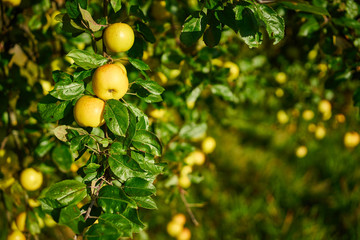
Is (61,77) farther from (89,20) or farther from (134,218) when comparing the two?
(134,218)

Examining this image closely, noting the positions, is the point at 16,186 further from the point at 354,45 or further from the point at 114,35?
the point at 354,45

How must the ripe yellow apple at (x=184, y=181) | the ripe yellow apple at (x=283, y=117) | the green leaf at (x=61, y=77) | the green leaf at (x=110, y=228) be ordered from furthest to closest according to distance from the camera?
the ripe yellow apple at (x=283, y=117)
the ripe yellow apple at (x=184, y=181)
the green leaf at (x=61, y=77)
the green leaf at (x=110, y=228)

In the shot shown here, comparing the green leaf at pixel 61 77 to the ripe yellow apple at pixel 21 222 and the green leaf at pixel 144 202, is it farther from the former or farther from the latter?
the ripe yellow apple at pixel 21 222

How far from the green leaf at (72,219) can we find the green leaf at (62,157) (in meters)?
0.45

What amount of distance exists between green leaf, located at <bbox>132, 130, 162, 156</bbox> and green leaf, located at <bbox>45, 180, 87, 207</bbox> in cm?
15

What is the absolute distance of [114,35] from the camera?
67cm

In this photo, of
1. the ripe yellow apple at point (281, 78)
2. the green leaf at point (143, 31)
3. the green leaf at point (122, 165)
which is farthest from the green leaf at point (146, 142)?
the ripe yellow apple at point (281, 78)

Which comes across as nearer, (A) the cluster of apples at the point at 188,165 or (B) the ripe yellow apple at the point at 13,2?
(B) the ripe yellow apple at the point at 13,2

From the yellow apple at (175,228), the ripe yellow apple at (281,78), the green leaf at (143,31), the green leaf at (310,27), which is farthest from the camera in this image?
the yellow apple at (175,228)

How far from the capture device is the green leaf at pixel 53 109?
2.22ft

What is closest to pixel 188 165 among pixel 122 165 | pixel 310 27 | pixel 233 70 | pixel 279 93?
pixel 233 70

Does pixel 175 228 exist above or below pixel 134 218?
below

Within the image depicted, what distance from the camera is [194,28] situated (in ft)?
2.26

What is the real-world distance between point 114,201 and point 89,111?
0.20 m
